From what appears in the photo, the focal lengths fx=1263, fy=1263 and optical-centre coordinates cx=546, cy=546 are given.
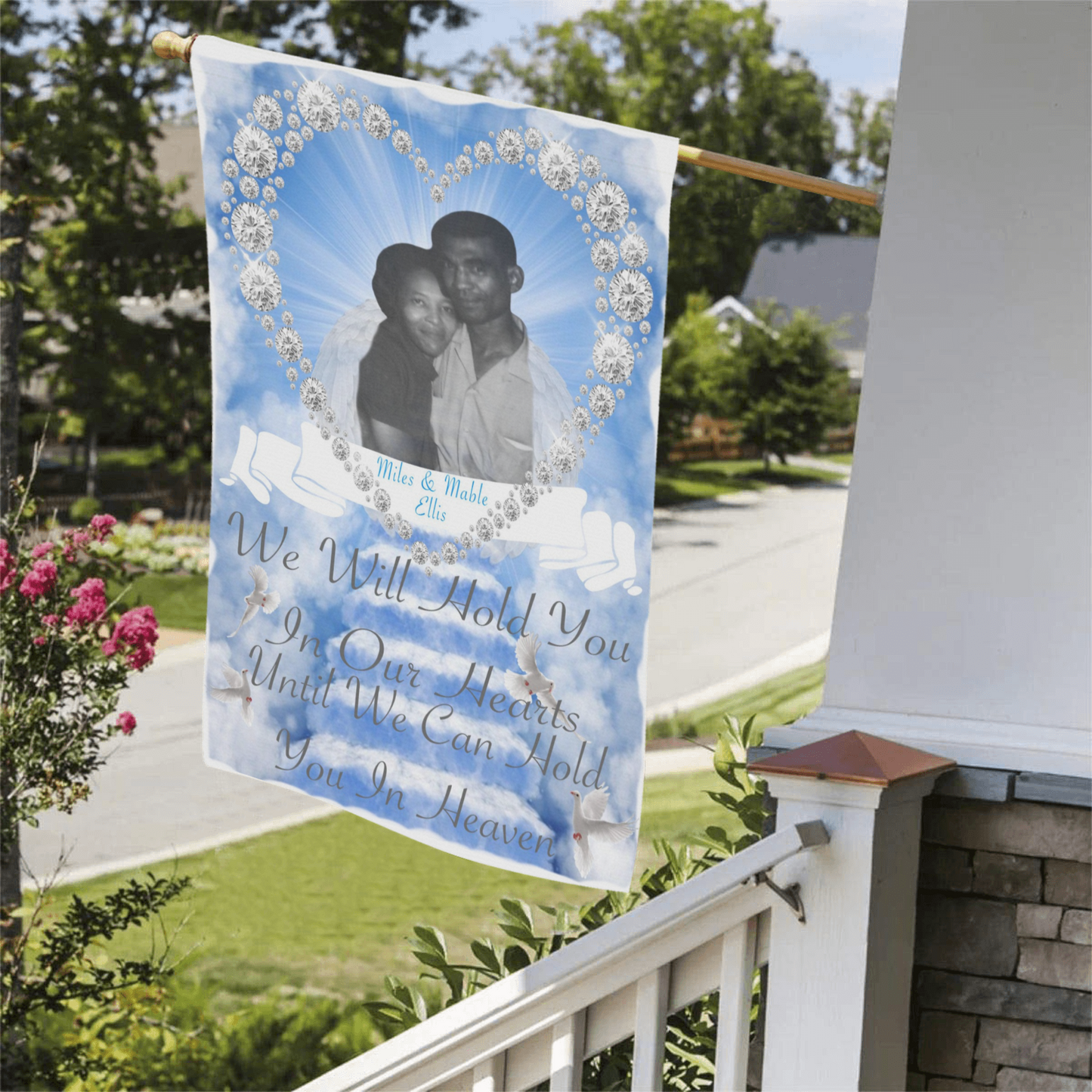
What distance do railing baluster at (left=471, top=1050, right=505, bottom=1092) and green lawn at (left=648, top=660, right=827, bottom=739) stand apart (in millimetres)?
2417

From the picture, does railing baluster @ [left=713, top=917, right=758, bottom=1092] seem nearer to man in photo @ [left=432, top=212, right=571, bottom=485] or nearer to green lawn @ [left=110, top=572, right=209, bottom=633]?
man in photo @ [left=432, top=212, right=571, bottom=485]

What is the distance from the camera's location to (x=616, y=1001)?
4.41 feet

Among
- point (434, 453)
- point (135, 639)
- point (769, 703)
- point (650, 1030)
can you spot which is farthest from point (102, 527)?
point (650, 1030)

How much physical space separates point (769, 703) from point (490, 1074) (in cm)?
252

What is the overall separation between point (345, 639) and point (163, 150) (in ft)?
8.96

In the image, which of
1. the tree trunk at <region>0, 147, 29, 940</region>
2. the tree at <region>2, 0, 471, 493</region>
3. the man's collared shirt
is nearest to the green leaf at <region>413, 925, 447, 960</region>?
the man's collared shirt

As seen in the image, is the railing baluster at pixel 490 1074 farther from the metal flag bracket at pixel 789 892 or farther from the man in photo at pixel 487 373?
the man in photo at pixel 487 373

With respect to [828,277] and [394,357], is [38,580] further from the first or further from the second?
[828,277]

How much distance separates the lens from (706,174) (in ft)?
12.9

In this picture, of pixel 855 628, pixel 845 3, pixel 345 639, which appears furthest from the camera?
pixel 845 3

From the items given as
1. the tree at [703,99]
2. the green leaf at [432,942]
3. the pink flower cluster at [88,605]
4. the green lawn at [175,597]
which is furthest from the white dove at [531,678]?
the green lawn at [175,597]

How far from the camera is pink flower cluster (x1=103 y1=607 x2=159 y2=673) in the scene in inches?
140

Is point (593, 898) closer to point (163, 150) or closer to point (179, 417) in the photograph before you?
point (179, 417)

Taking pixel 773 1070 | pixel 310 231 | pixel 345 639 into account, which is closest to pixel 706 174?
pixel 310 231
